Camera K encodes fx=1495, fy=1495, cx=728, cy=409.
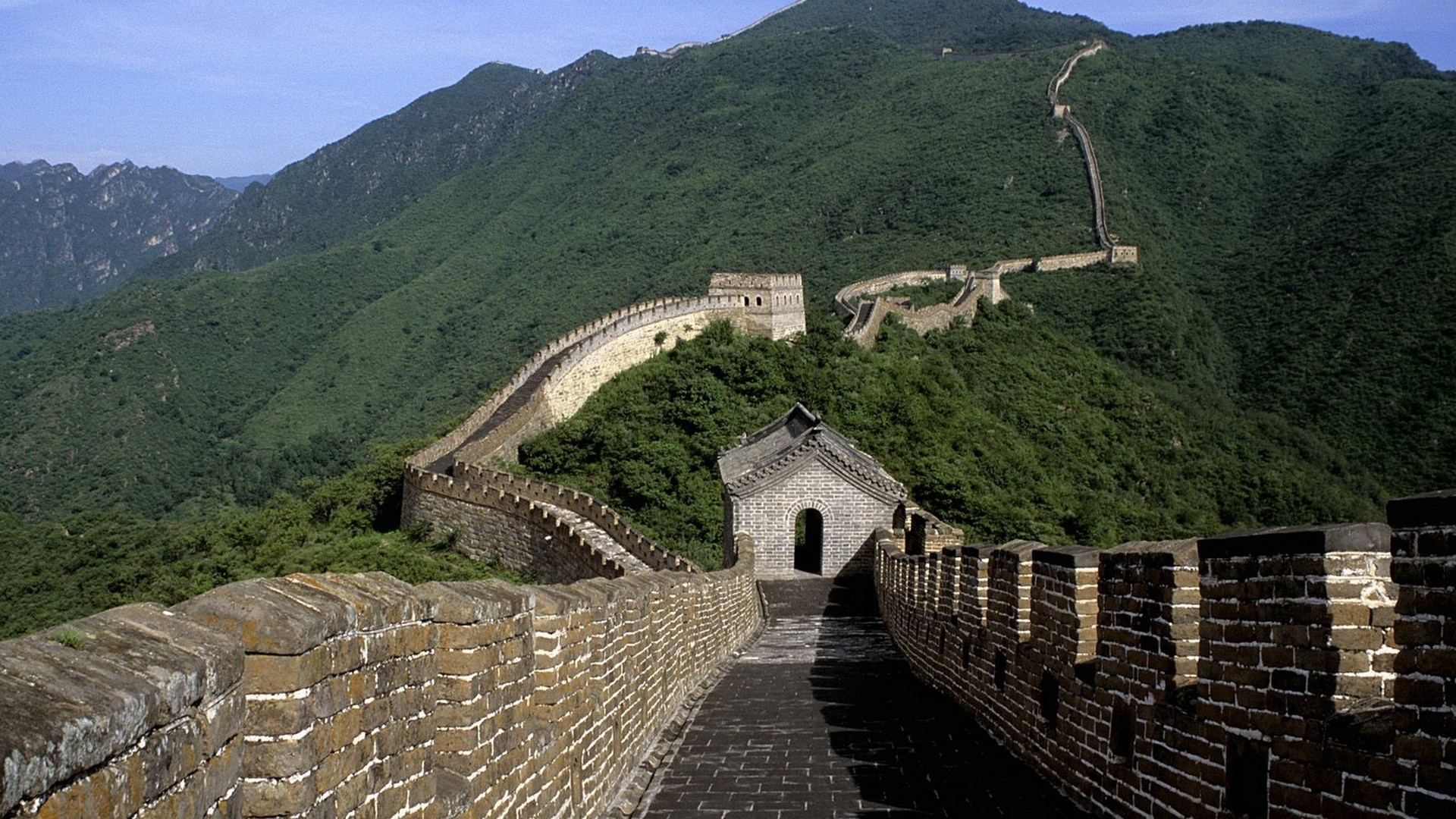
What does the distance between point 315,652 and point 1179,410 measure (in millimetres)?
54208

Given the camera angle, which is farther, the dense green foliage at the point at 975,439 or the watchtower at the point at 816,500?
the dense green foliage at the point at 975,439

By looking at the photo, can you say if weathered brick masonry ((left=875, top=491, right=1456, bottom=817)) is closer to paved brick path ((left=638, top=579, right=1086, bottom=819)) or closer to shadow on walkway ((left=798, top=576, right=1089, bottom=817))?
shadow on walkway ((left=798, top=576, right=1089, bottom=817))

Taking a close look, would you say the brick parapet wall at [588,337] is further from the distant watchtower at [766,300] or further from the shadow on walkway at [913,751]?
the shadow on walkway at [913,751]

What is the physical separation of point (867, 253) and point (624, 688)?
7638 cm

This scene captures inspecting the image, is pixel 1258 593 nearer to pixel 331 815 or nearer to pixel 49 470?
pixel 331 815

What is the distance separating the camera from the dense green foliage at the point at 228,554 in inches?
1329

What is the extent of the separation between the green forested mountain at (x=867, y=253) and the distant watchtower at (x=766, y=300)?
25.3ft

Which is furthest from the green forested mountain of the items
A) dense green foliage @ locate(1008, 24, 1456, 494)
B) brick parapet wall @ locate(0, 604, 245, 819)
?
brick parapet wall @ locate(0, 604, 245, 819)

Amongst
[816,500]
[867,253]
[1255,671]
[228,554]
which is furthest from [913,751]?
[867,253]

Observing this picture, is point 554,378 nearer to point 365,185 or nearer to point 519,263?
point 519,263

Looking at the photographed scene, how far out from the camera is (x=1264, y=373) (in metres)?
65.6

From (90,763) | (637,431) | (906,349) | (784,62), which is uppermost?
(784,62)

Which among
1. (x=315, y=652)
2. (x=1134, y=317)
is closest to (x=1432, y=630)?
(x=315, y=652)

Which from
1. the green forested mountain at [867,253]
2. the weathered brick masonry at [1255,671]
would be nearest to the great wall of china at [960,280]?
the green forested mountain at [867,253]
